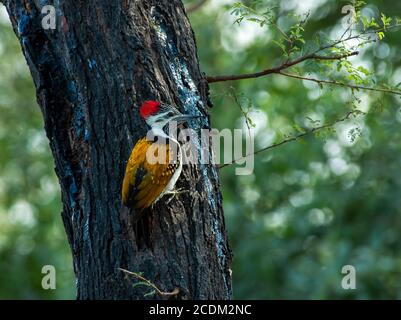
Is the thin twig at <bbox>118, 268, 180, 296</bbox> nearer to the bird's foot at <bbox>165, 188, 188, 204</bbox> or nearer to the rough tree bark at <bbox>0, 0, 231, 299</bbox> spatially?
the rough tree bark at <bbox>0, 0, 231, 299</bbox>

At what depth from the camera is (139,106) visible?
17.4 feet

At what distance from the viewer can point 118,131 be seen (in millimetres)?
5277

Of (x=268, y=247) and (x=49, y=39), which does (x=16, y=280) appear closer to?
(x=268, y=247)

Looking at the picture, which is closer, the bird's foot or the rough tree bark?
the rough tree bark

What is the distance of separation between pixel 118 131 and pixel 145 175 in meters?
0.36

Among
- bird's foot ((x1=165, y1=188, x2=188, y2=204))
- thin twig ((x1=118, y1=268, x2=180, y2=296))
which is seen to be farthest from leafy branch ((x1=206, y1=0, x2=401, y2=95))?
thin twig ((x1=118, y1=268, x2=180, y2=296))

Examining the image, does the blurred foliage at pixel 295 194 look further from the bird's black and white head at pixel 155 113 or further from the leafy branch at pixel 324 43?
the bird's black and white head at pixel 155 113

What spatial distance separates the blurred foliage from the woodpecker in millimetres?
5905

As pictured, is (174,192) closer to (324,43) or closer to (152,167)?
(152,167)

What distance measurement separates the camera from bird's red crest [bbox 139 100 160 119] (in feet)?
17.2

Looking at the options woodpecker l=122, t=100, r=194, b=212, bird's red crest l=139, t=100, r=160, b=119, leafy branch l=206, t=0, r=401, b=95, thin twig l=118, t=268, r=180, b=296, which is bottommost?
thin twig l=118, t=268, r=180, b=296

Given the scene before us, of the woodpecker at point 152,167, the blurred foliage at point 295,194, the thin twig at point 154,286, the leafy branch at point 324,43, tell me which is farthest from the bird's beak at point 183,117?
the blurred foliage at point 295,194

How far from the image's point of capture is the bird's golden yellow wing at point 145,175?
5.14 meters

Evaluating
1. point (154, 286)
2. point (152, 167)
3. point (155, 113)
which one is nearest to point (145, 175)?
point (152, 167)
